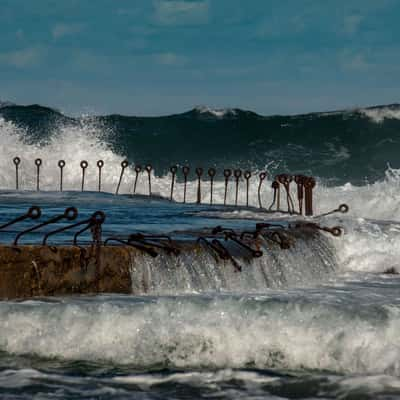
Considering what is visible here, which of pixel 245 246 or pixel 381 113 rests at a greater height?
pixel 381 113

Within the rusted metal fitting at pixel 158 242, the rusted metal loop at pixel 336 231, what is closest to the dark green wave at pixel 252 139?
the rusted metal loop at pixel 336 231

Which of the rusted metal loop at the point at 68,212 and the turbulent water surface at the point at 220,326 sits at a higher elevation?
the rusted metal loop at the point at 68,212

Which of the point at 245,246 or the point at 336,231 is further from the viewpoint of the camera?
the point at 336,231

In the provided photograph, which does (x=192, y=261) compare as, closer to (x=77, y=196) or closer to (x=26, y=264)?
(x=26, y=264)

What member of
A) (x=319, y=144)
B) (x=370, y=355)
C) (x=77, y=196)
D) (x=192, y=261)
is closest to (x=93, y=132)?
(x=77, y=196)

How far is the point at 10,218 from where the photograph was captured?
10.3m

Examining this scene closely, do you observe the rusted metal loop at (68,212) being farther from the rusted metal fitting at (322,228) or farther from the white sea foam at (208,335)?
the rusted metal fitting at (322,228)

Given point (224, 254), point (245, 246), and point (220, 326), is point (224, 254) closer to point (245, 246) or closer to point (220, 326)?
point (245, 246)

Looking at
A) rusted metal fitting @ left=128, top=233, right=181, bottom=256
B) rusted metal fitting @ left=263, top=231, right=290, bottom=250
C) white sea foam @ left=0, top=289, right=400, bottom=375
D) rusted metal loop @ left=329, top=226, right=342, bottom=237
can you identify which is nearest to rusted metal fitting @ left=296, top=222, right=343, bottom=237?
rusted metal loop @ left=329, top=226, right=342, bottom=237

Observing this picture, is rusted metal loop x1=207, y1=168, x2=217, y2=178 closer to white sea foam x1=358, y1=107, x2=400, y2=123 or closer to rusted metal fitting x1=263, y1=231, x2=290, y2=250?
rusted metal fitting x1=263, y1=231, x2=290, y2=250

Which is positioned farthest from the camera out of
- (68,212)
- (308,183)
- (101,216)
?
(308,183)

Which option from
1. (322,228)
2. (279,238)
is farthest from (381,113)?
(279,238)

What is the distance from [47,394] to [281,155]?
111ft

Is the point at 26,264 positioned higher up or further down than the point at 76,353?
higher up
